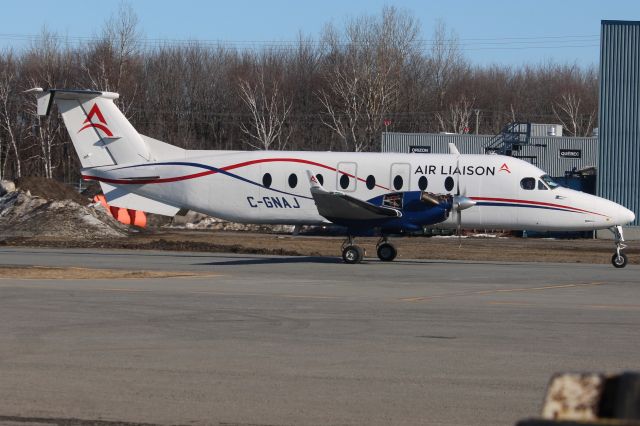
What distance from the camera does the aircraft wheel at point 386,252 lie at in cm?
2905

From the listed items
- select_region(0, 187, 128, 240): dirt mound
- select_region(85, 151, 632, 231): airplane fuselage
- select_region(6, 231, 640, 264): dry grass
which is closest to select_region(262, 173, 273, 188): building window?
select_region(85, 151, 632, 231): airplane fuselage

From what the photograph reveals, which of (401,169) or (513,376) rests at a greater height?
(401,169)

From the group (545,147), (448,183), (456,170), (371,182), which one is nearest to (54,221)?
(371,182)

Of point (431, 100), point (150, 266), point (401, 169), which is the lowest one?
point (150, 266)

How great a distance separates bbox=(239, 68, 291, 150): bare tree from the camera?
77.2 meters

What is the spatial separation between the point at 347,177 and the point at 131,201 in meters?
6.51

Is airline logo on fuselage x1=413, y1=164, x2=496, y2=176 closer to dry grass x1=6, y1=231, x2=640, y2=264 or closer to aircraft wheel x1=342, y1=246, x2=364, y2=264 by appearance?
aircraft wheel x1=342, y1=246, x2=364, y2=264

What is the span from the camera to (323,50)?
98.2 m

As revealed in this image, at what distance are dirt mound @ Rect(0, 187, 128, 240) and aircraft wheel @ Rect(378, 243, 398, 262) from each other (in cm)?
1483

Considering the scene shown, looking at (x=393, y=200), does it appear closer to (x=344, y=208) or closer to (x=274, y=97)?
(x=344, y=208)

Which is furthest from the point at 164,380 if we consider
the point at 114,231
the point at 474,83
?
the point at 474,83

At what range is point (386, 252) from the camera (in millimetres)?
29094

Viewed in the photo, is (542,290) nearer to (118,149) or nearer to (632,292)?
(632,292)

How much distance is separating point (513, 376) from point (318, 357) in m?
2.26
